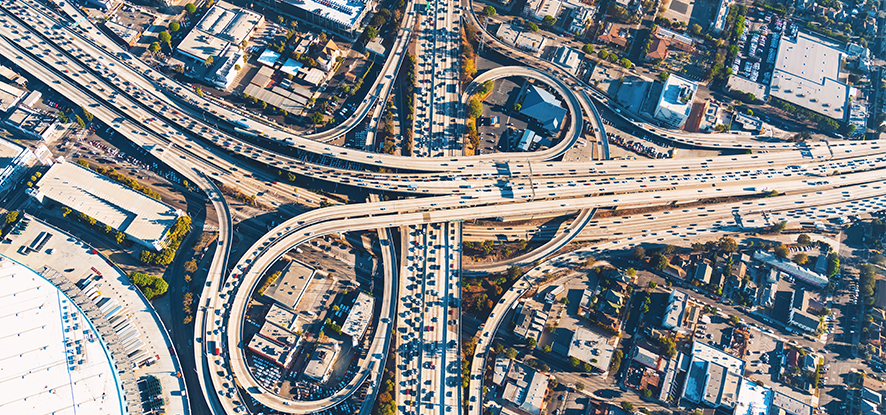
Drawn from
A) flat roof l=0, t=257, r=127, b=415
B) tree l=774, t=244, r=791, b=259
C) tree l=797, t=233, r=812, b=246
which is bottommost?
flat roof l=0, t=257, r=127, b=415

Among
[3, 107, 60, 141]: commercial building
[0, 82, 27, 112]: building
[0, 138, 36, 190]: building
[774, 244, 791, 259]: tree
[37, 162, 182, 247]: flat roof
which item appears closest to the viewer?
[37, 162, 182, 247]: flat roof

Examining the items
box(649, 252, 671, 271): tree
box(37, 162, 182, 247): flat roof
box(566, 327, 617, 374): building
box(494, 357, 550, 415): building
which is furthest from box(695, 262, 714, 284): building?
box(37, 162, 182, 247): flat roof

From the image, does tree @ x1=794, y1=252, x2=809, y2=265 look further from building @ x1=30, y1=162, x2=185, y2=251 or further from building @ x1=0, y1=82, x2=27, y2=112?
building @ x1=0, y1=82, x2=27, y2=112

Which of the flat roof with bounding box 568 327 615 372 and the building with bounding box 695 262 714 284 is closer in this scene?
the flat roof with bounding box 568 327 615 372

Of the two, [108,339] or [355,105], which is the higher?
[355,105]

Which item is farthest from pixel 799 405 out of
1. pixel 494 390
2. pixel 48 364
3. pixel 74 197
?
pixel 74 197

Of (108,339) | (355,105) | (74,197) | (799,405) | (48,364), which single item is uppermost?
(355,105)

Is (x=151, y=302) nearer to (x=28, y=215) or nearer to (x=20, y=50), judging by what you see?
(x=28, y=215)
